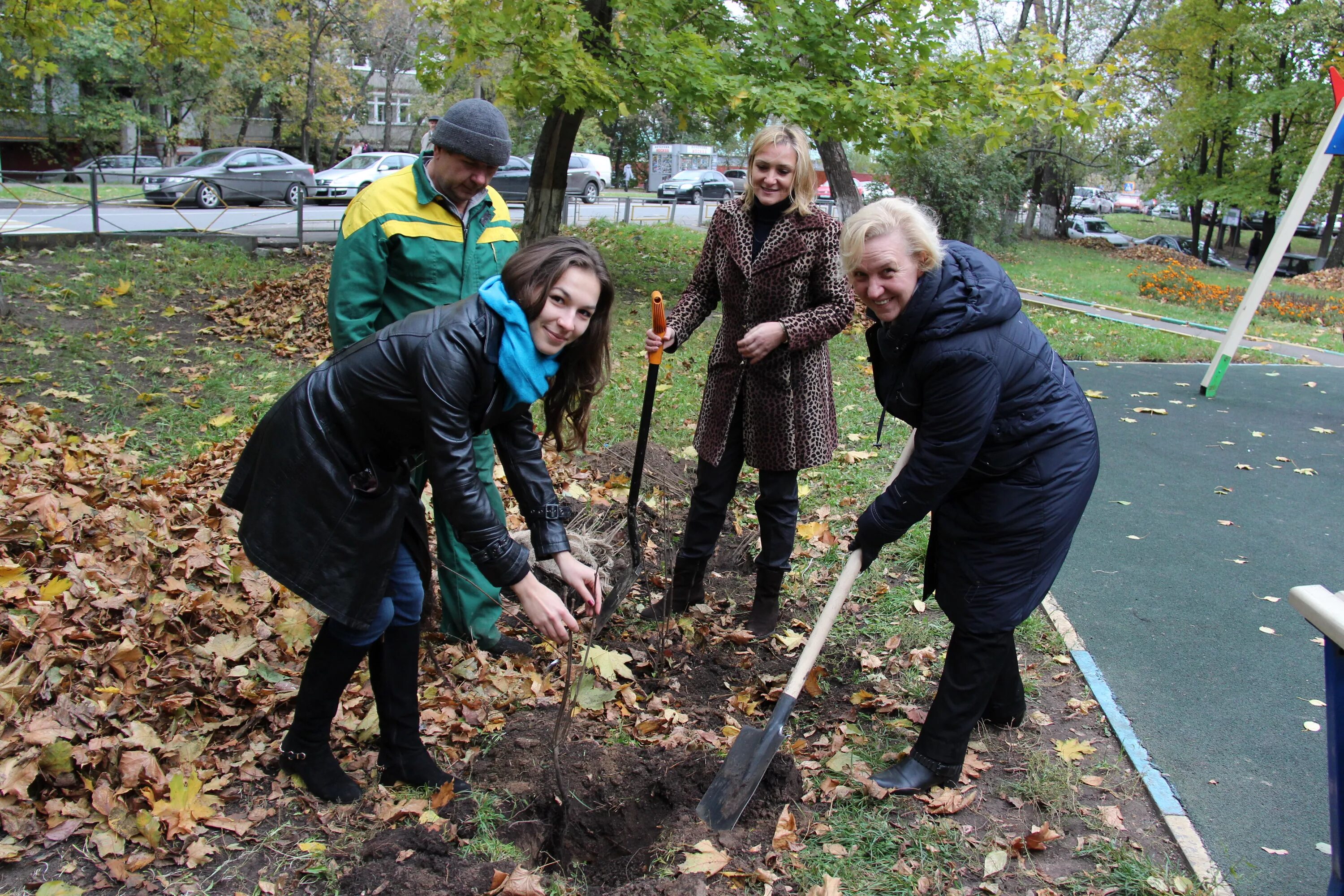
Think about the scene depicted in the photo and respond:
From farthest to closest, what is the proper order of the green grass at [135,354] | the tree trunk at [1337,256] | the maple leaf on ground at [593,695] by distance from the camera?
the tree trunk at [1337,256]
the green grass at [135,354]
the maple leaf on ground at [593,695]

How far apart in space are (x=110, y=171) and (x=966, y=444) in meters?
19.4

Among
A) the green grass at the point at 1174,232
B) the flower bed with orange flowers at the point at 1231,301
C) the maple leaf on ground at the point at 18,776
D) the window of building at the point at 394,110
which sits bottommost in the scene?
the maple leaf on ground at the point at 18,776

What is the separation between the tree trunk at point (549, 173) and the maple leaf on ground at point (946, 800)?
8236mm

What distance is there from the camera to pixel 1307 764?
3.19 metres

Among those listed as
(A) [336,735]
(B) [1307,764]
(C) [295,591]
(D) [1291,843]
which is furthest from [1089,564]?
(C) [295,591]

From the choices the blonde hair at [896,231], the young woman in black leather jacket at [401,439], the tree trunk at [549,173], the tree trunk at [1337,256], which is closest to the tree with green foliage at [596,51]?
the tree trunk at [549,173]

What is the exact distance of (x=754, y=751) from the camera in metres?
2.79

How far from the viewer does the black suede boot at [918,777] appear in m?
2.92

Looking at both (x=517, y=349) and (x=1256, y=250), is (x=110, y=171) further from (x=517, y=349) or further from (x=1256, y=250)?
(x=1256, y=250)

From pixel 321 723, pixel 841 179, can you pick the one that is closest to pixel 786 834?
pixel 321 723

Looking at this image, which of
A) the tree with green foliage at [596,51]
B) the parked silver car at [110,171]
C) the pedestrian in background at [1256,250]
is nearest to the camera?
the tree with green foliage at [596,51]

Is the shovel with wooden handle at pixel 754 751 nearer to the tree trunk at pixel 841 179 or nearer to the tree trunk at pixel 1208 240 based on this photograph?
Result: the tree trunk at pixel 841 179

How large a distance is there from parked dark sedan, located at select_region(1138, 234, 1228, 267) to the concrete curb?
2838cm

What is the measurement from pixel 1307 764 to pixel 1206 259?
3034 centimetres
